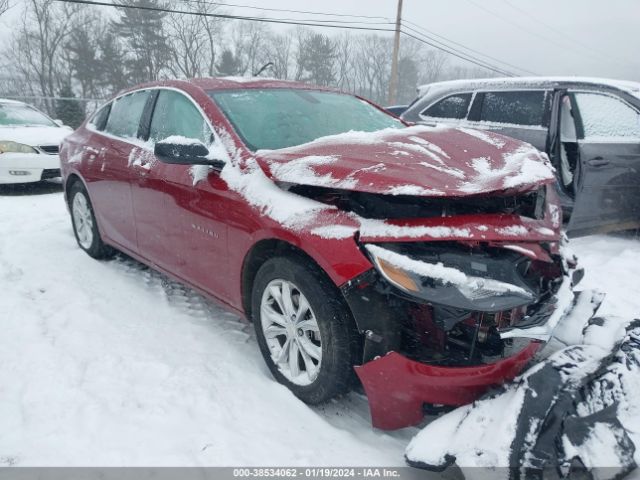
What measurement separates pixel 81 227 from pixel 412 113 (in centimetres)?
400

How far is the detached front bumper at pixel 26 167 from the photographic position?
7.09 m

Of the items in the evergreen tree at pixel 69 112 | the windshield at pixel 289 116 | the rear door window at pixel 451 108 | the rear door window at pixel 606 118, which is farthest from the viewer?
the evergreen tree at pixel 69 112

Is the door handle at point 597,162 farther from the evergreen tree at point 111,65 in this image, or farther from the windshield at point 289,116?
the evergreen tree at point 111,65

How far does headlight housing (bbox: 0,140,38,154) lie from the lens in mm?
7160

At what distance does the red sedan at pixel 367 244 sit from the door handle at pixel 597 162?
1.95 meters

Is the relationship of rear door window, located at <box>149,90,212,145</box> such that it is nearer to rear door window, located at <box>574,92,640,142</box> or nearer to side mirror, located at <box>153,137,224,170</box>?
side mirror, located at <box>153,137,224,170</box>

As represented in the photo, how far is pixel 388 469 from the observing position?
194cm

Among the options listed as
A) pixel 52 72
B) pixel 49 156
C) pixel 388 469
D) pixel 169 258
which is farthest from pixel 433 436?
pixel 52 72

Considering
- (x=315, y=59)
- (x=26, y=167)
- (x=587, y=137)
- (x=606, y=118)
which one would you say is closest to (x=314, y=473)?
(x=587, y=137)

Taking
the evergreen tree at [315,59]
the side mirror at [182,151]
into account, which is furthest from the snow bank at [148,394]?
the evergreen tree at [315,59]

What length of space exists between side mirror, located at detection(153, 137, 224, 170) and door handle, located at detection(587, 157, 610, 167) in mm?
3410

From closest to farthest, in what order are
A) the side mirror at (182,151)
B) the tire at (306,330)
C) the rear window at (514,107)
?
the tire at (306,330), the side mirror at (182,151), the rear window at (514,107)

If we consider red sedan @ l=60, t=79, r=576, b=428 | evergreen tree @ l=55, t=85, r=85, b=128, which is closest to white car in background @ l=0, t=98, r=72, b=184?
red sedan @ l=60, t=79, r=576, b=428

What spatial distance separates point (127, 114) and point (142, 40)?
39049mm
